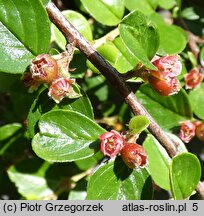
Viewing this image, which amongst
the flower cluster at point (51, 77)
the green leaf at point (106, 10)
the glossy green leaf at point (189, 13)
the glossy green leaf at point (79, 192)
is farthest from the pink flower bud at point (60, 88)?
the glossy green leaf at point (189, 13)

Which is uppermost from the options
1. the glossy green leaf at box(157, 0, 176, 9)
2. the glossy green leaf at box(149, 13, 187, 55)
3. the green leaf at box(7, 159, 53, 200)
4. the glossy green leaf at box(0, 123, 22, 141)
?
the glossy green leaf at box(157, 0, 176, 9)

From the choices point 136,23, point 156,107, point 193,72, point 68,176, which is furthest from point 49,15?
point 68,176

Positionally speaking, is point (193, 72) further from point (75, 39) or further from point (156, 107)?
point (75, 39)

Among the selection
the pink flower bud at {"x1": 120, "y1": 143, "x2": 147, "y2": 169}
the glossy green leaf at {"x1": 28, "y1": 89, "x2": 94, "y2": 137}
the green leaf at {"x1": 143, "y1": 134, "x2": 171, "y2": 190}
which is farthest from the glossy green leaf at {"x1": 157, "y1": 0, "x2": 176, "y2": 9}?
the pink flower bud at {"x1": 120, "y1": 143, "x2": 147, "y2": 169}

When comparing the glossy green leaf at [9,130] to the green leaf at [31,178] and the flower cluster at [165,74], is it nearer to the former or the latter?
the green leaf at [31,178]

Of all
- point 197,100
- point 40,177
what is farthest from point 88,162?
point 197,100

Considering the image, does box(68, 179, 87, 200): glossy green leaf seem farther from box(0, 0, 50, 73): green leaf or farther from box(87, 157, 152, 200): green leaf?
box(0, 0, 50, 73): green leaf

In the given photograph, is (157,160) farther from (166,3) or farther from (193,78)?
(166,3)
